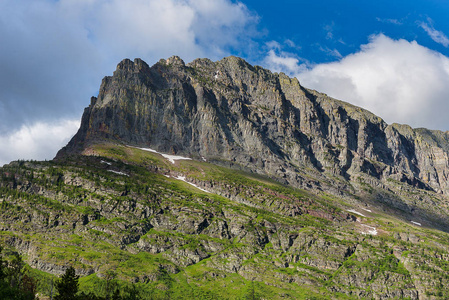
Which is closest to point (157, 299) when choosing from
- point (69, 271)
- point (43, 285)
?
point (43, 285)

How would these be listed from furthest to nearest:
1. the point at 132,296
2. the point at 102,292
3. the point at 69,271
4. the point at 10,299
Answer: the point at 102,292 < the point at 132,296 < the point at 69,271 < the point at 10,299

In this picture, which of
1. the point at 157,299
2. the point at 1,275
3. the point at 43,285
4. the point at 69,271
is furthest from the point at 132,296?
the point at 43,285

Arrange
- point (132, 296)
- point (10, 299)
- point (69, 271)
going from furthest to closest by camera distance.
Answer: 1. point (132, 296)
2. point (69, 271)
3. point (10, 299)

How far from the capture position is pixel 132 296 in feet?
458

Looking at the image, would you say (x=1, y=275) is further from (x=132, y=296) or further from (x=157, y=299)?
(x=157, y=299)

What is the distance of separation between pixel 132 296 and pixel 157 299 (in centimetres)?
6437

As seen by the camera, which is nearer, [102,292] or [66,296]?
[66,296]

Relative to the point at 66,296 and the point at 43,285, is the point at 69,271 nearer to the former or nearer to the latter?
the point at 66,296

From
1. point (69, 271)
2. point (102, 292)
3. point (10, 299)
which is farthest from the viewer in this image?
point (102, 292)

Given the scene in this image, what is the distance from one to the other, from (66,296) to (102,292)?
94.2m

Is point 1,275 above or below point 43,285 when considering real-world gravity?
above

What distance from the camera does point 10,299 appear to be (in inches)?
4023

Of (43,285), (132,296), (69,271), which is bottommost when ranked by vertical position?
(43,285)

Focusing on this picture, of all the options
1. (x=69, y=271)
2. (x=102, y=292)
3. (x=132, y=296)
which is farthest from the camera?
(x=102, y=292)
